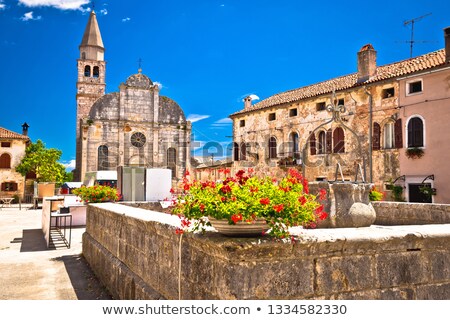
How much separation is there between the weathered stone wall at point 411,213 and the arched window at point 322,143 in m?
15.4

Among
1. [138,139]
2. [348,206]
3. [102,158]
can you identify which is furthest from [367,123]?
[102,158]

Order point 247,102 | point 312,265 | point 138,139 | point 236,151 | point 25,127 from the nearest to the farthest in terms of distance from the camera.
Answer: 1. point 312,265
2. point 236,151
3. point 247,102
4. point 138,139
5. point 25,127

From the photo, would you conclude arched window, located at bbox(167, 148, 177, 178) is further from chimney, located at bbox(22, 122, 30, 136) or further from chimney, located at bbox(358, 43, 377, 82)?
chimney, located at bbox(358, 43, 377, 82)

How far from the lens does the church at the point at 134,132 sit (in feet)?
113

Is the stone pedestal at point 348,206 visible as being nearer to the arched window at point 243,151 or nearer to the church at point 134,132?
the arched window at point 243,151

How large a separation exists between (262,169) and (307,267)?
25.3 m

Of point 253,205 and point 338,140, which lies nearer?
point 253,205

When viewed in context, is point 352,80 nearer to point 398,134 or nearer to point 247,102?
point 398,134

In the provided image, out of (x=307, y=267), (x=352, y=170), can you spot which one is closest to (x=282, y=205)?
(x=307, y=267)

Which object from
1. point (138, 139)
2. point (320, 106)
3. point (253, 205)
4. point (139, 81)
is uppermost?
point (139, 81)

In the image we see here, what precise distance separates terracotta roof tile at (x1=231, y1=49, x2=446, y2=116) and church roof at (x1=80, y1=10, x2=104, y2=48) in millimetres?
22481

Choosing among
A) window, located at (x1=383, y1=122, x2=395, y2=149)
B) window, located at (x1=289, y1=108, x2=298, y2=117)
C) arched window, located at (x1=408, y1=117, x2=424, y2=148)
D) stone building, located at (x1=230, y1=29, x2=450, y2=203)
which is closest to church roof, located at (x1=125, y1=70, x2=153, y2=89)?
stone building, located at (x1=230, y1=29, x2=450, y2=203)

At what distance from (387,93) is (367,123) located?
5.98 feet

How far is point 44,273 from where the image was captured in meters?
6.97
